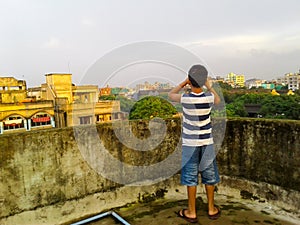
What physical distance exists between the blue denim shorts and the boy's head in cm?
67

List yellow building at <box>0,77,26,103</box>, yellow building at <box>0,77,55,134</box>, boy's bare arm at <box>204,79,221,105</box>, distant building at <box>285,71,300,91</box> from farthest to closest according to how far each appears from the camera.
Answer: distant building at <box>285,71,300,91</box> < yellow building at <box>0,77,26,103</box> < yellow building at <box>0,77,55,134</box> < boy's bare arm at <box>204,79,221,105</box>

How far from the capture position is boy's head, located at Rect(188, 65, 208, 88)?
2.66m

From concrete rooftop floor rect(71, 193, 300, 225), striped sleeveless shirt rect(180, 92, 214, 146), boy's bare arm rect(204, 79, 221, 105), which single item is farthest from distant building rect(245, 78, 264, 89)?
striped sleeveless shirt rect(180, 92, 214, 146)

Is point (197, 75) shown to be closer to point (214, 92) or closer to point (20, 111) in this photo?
point (214, 92)

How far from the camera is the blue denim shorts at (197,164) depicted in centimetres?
277

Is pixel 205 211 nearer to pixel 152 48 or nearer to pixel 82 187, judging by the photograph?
pixel 82 187

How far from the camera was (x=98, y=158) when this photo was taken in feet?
10.8

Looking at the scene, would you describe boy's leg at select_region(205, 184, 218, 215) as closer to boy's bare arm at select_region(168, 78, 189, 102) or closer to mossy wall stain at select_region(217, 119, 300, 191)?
mossy wall stain at select_region(217, 119, 300, 191)

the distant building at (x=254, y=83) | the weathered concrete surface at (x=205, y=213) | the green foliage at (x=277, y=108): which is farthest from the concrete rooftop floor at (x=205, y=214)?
the distant building at (x=254, y=83)

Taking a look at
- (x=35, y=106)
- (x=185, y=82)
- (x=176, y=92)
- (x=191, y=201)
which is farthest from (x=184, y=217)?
(x=35, y=106)

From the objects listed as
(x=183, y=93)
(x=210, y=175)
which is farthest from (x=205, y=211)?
(x=183, y=93)

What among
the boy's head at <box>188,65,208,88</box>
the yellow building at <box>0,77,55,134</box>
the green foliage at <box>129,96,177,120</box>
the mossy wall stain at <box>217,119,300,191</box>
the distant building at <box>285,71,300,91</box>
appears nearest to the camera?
the boy's head at <box>188,65,208,88</box>

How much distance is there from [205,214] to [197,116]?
117 cm

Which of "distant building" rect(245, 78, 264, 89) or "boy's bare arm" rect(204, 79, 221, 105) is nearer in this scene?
"boy's bare arm" rect(204, 79, 221, 105)
